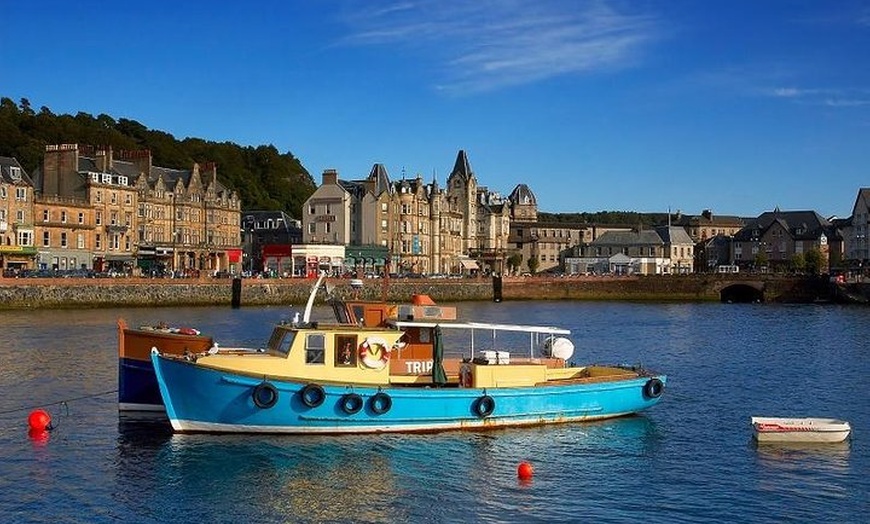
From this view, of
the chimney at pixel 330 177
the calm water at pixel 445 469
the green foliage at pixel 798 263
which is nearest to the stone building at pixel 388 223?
the chimney at pixel 330 177

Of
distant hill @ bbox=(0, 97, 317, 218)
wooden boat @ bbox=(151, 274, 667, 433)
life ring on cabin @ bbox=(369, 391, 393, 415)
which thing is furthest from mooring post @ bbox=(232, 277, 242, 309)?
life ring on cabin @ bbox=(369, 391, 393, 415)

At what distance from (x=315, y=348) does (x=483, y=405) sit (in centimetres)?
563

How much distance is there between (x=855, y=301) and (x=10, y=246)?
313 ft

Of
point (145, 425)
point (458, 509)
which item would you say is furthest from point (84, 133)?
point (458, 509)

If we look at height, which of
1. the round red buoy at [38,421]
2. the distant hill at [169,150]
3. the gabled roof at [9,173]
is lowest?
the round red buoy at [38,421]

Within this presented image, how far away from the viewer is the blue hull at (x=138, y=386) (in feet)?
108

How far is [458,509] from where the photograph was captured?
23.2 m

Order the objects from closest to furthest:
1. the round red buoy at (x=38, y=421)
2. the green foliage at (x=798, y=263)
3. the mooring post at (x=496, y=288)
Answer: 1. the round red buoy at (x=38, y=421)
2. the mooring post at (x=496, y=288)
3. the green foliage at (x=798, y=263)

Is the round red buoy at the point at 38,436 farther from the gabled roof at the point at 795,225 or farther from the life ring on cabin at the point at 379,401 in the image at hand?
the gabled roof at the point at 795,225

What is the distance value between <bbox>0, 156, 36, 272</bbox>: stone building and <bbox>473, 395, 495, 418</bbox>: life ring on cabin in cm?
7651

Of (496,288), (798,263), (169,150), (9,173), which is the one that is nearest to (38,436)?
(9,173)

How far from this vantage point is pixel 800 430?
30.4 m

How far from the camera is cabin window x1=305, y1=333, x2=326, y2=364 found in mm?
29750

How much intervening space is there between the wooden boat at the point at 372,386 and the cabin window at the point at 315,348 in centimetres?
3
